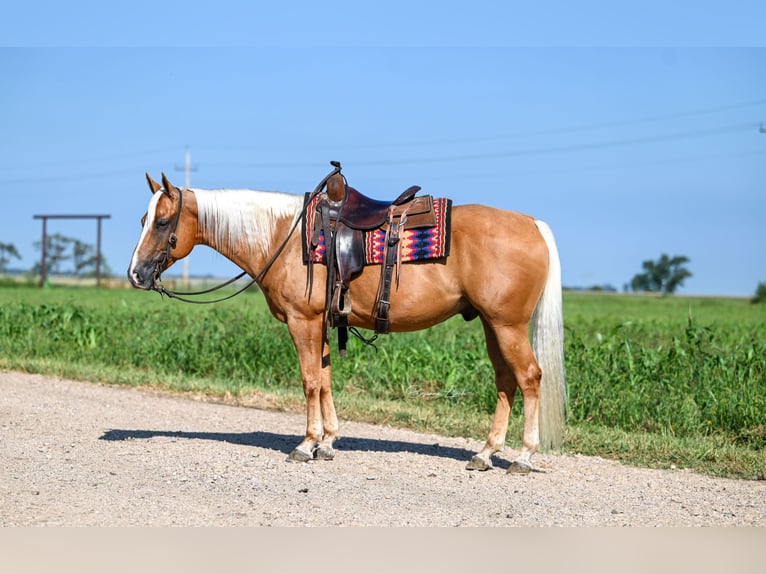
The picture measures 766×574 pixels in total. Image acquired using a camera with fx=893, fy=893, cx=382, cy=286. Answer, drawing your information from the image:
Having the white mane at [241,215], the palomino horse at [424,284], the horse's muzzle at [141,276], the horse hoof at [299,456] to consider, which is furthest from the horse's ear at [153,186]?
the horse hoof at [299,456]

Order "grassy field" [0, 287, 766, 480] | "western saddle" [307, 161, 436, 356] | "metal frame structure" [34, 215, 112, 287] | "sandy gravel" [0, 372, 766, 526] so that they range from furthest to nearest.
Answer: "metal frame structure" [34, 215, 112, 287], "grassy field" [0, 287, 766, 480], "western saddle" [307, 161, 436, 356], "sandy gravel" [0, 372, 766, 526]

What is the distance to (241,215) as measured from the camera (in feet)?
26.6

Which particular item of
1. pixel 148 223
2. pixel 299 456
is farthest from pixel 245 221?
pixel 299 456

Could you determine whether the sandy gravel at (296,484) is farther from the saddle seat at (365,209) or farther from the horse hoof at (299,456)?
the saddle seat at (365,209)

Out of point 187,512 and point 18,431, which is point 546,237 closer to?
point 187,512

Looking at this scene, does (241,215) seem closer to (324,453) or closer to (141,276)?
(141,276)

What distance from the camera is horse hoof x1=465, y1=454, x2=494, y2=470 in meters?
7.67

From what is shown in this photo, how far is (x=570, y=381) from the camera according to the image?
37.4ft

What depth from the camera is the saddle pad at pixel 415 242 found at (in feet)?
24.6

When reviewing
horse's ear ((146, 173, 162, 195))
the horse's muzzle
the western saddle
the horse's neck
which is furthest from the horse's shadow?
horse's ear ((146, 173, 162, 195))

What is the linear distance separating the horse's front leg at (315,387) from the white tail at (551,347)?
1.87 meters

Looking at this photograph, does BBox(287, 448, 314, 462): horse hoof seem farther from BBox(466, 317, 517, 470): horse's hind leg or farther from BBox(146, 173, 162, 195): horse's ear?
BBox(146, 173, 162, 195): horse's ear

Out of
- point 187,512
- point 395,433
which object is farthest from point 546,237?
point 187,512

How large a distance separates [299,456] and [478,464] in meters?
1.56
